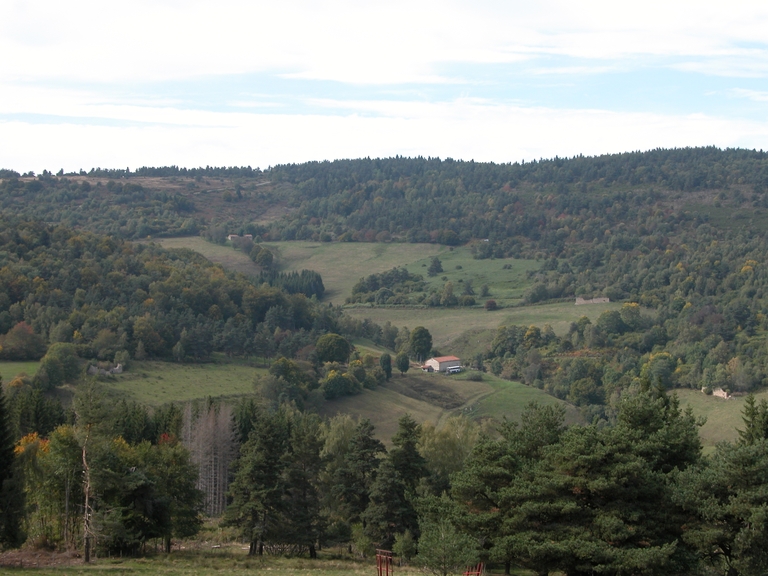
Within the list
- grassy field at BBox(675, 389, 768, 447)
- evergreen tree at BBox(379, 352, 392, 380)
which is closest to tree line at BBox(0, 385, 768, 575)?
grassy field at BBox(675, 389, 768, 447)

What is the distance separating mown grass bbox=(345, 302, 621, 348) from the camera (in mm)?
154625

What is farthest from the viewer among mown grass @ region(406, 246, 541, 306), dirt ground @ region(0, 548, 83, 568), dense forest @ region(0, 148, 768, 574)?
mown grass @ region(406, 246, 541, 306)

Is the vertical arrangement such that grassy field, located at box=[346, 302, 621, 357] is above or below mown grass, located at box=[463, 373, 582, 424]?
above

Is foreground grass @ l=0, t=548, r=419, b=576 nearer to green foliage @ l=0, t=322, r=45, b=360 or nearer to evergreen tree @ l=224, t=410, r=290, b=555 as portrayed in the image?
evergreen tree @ l=224, t=410, r=290, b=555

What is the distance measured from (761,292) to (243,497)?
136 m

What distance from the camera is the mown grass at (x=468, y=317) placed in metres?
155

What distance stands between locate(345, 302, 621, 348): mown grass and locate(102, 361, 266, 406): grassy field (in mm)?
54985

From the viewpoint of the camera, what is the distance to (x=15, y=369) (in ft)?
283

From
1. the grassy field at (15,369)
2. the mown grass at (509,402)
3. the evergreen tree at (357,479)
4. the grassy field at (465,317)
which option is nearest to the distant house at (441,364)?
the mown grass at (509,402)

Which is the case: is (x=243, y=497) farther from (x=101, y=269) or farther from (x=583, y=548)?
(x=101, y=269)

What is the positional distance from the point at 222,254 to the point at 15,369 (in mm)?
104674

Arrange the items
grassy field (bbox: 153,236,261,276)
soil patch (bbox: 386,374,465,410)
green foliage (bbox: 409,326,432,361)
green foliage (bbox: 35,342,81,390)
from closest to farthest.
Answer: green foliage (bbox: 35,342,81,390)
soil patch (bbox: 386,374,465,410)
green foliage (bbox: 409,326,432,361)
grassy field (bbox: 153,236,261,276)

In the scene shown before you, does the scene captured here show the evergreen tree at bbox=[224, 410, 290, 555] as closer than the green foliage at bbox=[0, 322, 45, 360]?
Yes

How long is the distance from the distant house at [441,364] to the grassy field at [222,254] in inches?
2337
